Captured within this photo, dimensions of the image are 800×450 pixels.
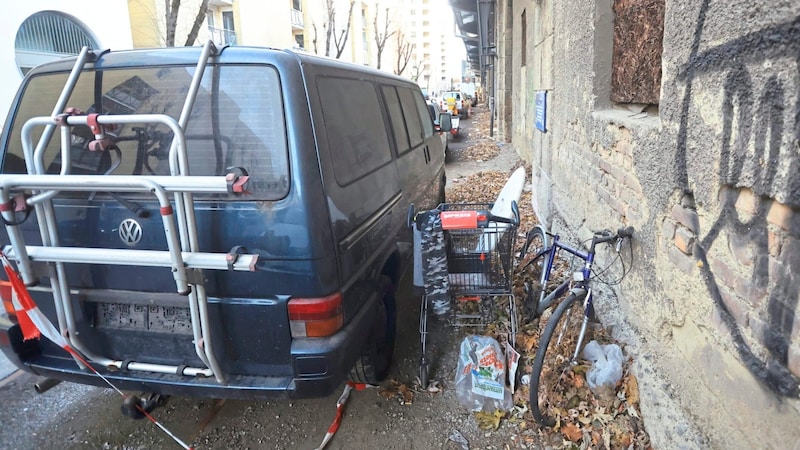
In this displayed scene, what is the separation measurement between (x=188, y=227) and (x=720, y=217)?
6.57ft

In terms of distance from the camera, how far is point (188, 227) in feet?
6.64

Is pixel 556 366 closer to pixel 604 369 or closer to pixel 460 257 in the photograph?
pixel 604 369

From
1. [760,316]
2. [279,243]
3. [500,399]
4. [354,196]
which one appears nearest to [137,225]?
[279,243]

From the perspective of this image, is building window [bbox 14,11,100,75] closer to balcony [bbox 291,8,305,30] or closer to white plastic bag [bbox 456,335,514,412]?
white plastic bag [bbox 456,335,514,412]

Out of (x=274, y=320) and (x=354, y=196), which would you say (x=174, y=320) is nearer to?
(x=274, y=320)

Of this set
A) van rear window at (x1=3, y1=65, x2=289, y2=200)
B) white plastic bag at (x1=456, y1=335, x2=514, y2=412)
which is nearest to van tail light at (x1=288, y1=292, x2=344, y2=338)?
van rear window at (x1=3, y1=65, x2=289, y2=200)

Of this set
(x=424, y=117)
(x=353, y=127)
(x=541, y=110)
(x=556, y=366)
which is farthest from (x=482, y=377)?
(x=541, y=110)

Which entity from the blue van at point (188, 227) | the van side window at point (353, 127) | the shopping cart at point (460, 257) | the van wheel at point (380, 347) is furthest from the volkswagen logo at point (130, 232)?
the shopping cart at point (460, 257)

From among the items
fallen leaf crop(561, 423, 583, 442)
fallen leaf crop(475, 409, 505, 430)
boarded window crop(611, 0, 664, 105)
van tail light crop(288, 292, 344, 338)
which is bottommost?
fallen leaf crop(475, 409, 505, 430)

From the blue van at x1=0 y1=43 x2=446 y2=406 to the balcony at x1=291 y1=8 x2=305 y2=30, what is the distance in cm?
3155

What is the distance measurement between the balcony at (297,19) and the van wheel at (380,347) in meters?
31.3

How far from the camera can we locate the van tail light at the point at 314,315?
2217 mm

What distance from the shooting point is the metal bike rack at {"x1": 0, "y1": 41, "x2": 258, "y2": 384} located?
1941 millimetres

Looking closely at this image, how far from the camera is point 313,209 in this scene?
7.12 ft
